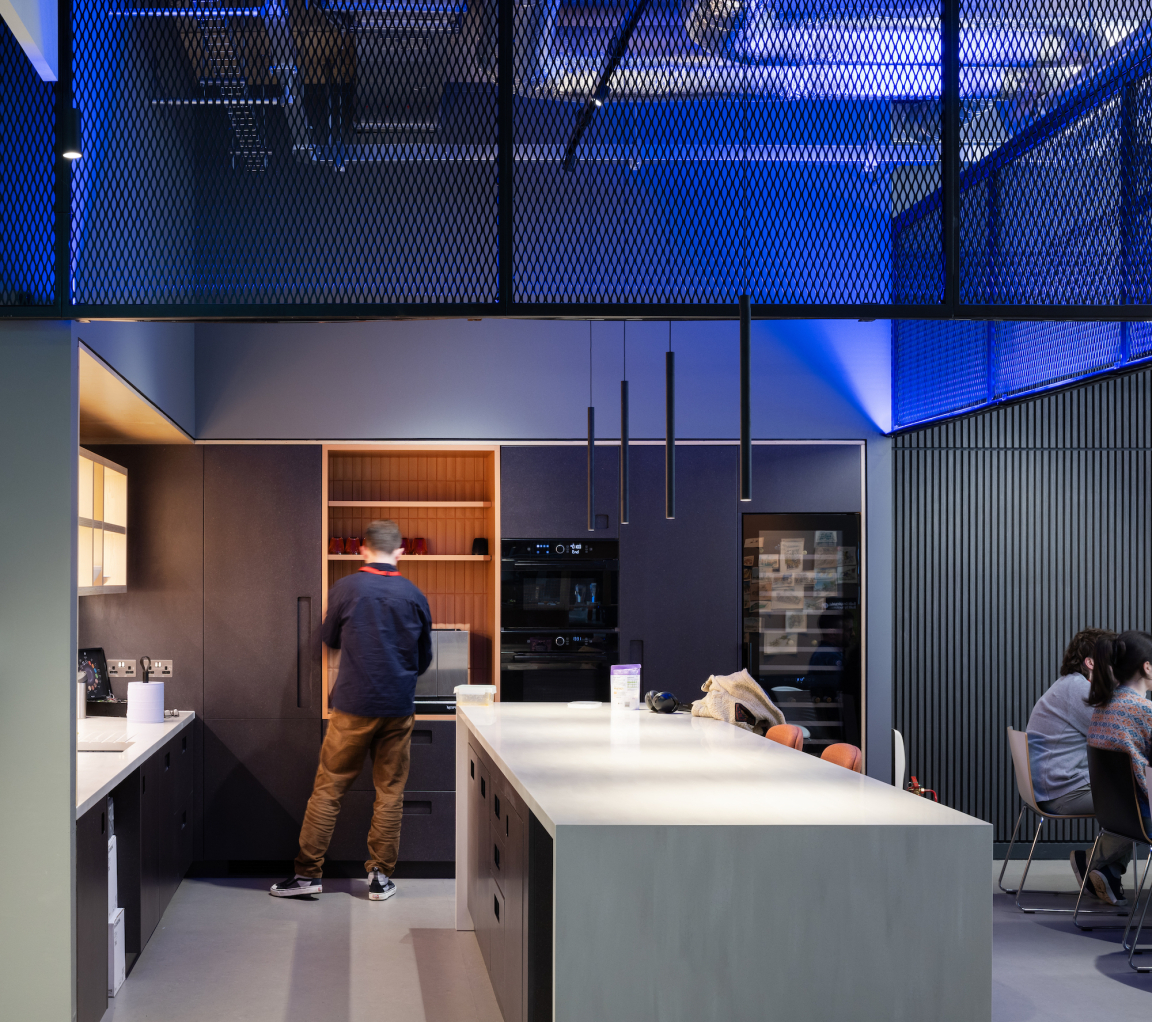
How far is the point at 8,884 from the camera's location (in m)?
3.38

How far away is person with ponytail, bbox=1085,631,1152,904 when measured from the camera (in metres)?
5.02

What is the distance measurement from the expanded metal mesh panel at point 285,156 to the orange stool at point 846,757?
6.68ft

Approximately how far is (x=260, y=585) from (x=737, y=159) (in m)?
3.92

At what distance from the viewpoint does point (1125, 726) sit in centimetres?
504

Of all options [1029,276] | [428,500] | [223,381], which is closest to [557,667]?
[428,500]

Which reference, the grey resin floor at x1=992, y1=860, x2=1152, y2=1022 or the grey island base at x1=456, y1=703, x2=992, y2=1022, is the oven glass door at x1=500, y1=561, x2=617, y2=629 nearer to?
the grey resin floor at x1=992, y1=860, x2=1152, y2=1022

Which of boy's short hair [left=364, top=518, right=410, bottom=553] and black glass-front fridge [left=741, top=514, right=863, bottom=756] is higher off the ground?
boy's short hair [left=364, top=518, right=410, bottom=553]

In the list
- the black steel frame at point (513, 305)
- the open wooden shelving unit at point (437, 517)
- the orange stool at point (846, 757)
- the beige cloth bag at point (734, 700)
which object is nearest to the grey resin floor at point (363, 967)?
the orange stool at point (846, 757)

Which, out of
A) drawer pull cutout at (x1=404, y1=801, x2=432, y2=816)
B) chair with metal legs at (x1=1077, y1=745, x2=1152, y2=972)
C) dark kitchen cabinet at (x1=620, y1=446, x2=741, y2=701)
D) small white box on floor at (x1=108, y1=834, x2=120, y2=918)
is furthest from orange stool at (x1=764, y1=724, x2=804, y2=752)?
small white box on floor at (x1=108, y1=834, x2=120, y2=918)

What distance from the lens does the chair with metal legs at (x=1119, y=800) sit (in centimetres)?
490

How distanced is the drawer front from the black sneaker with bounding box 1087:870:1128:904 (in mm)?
3315

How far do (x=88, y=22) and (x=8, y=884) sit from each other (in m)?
2.52

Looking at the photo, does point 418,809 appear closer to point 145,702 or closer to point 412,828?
point 412,828

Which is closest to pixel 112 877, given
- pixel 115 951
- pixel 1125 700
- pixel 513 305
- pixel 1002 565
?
pixel 115 951
